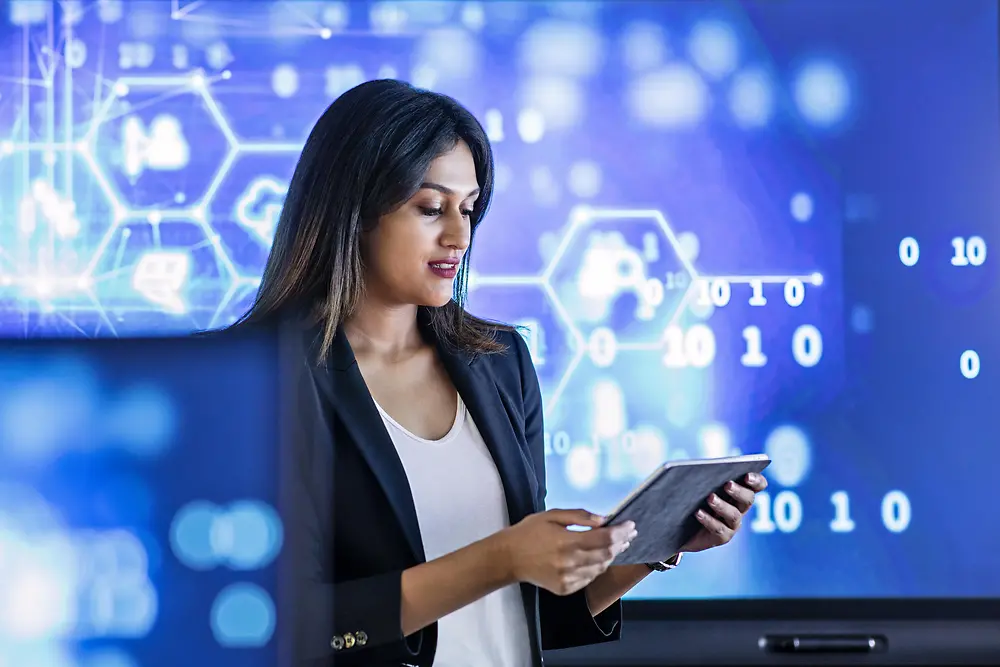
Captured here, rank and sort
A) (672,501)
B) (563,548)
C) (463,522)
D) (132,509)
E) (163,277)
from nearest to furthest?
(132,509), (563,548), (672,501), (463,522), (163,277)

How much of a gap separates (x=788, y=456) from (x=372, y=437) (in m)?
1.18

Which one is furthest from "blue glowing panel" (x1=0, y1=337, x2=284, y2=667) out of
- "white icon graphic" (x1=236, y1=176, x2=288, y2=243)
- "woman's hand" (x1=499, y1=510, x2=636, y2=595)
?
"white icon graphic" (x1=236, y1=176, x2=288, y2=243)

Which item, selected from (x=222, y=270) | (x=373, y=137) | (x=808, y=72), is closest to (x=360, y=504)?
(x=373, y=137)

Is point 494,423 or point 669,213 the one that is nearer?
point 494,423

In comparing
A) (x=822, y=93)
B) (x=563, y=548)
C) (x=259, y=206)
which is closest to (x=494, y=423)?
(x=563, y=548)

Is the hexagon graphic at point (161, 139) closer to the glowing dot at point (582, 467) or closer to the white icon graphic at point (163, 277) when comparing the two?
the white icon graphic at point (163, 277)

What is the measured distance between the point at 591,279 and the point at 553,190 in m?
0.21

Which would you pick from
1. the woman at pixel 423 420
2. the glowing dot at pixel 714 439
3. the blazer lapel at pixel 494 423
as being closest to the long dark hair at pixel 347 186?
the woman at pixel 423 420

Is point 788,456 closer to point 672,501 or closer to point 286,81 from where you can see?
point 672,501

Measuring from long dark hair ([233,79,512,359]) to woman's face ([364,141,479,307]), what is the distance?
2cm

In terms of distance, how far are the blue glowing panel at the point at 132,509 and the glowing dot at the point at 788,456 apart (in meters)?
1.89

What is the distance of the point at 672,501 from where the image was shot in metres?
1.12

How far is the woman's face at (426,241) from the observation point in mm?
1282

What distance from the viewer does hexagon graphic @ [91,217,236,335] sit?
2012 millimetres
